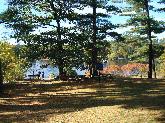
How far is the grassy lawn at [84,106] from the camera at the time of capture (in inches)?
639

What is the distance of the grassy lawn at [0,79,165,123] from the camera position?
16.2 meters

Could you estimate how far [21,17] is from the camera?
34156 mm

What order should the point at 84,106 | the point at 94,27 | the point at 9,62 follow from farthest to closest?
the point at 9,62 → the point at 94,27 → the point at 84,106

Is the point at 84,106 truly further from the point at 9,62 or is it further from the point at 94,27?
the point at 9,62

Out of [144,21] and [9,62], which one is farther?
[9,62]

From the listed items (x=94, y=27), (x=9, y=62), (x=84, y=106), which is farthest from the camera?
(x=9, y=62)

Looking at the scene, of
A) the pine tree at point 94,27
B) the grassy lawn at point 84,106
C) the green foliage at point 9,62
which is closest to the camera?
the grassy lawn at point 84,106

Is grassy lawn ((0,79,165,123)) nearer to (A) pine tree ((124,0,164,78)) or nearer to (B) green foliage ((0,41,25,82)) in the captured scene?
(A) pine tree ((124,0,164,78))

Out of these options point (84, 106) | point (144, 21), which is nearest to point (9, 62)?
point (144, 21)

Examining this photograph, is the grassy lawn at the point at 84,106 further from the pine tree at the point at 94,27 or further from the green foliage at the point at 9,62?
the green foliage at the point at 9,62

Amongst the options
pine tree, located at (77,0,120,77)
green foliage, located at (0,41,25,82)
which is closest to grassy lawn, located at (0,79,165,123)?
pine tree, located at (77,0,120,77)

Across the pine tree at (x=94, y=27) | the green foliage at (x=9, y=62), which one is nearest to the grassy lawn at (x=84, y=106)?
the pine tree at (x=94, y=27)

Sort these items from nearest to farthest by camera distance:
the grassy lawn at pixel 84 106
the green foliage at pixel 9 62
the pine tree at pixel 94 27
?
1. the grassy lawn at pixel 84 106
2. the pine tree at pixel 94 27
3. the green foliage at pixel 9 62

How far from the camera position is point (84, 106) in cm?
1958
